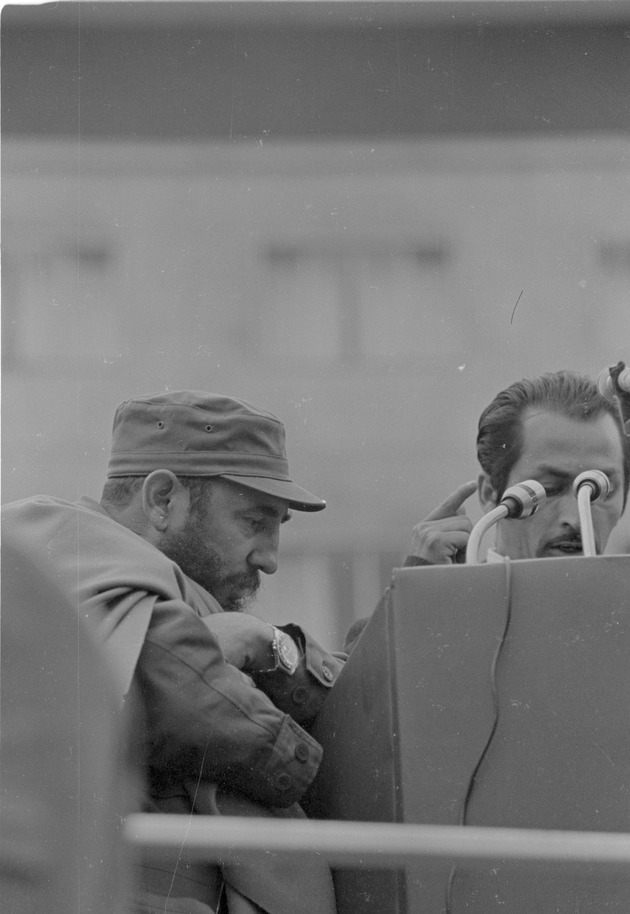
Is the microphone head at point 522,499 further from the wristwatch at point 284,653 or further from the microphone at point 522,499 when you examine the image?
the wristwatch at point 284,653

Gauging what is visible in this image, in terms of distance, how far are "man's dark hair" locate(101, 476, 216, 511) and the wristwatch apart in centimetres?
22

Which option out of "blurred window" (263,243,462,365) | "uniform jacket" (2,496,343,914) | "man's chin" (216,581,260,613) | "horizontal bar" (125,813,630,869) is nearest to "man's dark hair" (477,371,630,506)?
"blurred window" (263,243,462,365)

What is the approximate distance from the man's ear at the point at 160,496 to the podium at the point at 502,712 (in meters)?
0.49

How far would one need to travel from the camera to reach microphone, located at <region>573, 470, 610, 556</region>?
4.87 ft

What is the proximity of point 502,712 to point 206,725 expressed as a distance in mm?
335

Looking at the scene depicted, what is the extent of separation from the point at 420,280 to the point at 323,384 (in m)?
0.23

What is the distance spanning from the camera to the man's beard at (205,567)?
1609 mm

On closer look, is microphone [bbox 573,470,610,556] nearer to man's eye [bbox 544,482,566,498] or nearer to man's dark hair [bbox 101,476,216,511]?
man's eye [bbox 544,482,566,498]

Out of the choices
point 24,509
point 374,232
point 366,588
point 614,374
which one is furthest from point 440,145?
point 24,509

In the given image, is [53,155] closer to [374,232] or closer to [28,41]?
[28,41]

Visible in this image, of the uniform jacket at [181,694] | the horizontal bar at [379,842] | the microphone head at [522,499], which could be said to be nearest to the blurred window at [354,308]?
the microphone head at [522,499]

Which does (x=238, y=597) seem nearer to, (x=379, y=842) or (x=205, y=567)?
(x=205, y=567)

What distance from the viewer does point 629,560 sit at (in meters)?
1.23

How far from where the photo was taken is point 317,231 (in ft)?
6.05
